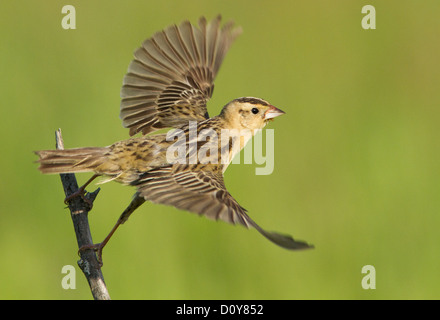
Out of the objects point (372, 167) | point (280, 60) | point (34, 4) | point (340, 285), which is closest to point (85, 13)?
point (34, 4)

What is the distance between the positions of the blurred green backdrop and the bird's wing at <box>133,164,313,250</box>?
5.64 ft

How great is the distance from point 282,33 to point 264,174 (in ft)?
7.50

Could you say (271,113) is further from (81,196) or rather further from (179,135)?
(81,196)

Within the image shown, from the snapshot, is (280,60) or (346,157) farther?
(280,60)

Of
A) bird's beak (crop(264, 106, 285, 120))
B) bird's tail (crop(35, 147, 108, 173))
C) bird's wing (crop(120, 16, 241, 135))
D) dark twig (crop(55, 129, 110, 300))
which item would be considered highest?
bird's wing (crop(120, 16, 241, 135))

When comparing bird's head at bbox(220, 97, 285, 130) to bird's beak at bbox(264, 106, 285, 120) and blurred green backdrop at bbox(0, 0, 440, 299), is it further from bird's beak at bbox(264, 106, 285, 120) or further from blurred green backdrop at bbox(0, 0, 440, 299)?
blurred green backdrop at bbox(0, 0, 440, 299)

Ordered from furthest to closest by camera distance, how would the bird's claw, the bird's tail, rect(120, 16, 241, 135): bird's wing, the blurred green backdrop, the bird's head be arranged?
the blurred green backdrop < rect(120, 16, 241, 135): bird's wing < the bird's head < the bird's claw < the bird's tail

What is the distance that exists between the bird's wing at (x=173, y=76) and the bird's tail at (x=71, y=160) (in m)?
1.01

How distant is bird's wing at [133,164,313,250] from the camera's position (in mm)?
3879

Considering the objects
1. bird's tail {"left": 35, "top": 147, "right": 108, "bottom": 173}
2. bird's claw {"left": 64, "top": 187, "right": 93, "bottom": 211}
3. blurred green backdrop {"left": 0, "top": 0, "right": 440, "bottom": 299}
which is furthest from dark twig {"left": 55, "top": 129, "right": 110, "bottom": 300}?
blurred green backdrop {"left": 0, "top": 0, "right": 440, "bottom": 299}

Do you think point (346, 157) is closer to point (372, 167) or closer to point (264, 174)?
point (372, 167)

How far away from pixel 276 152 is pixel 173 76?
5.63ft

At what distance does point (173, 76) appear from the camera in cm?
597

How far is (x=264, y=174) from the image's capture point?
716 centimetres
